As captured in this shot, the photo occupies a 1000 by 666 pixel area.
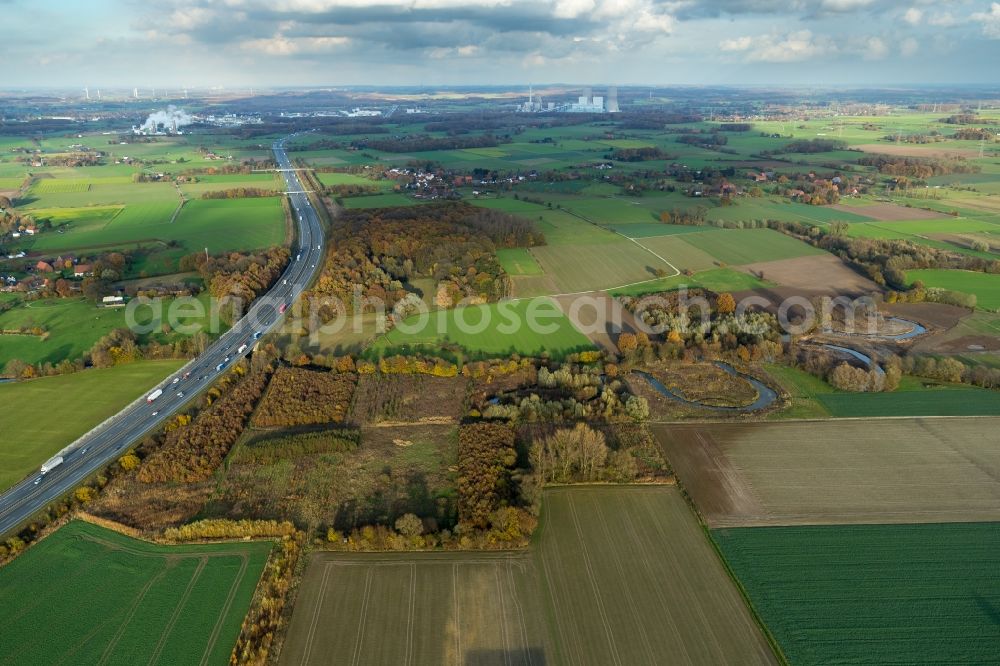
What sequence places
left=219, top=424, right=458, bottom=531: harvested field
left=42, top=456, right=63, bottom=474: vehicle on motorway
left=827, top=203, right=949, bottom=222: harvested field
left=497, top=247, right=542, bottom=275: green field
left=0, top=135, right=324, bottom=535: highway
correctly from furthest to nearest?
left=827, top=203, right=949, bottom=222: harvested field → left=497, top=247, right=542, bottom=275: green field → left=42, top=456, right=63, bottom=474: vehicle on motorway → left=0, top=135, right=324, bottom=535: highway → left=219, top=424, right=458, bottom=531: harvested field

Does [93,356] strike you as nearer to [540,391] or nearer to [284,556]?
[284,556]

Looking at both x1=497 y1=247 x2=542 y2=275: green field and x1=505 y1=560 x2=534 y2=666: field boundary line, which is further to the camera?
x1=497 y1=247 x2=542 y2=275: green field

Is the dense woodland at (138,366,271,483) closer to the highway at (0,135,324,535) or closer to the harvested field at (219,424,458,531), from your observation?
the harvested field at (219,424,458,531)

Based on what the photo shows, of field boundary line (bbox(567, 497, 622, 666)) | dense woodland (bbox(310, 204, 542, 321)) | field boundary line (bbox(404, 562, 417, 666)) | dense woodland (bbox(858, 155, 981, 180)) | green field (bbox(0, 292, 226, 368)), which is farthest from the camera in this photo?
dense woodland (bbox(858, 155, 981, 180))

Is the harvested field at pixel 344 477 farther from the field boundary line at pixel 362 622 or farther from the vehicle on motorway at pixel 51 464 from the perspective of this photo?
the vehicle on motorway at pixel 51 464

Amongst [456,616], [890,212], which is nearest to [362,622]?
[456,616]

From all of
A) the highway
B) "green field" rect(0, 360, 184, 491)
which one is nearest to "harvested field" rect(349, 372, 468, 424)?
the highway
